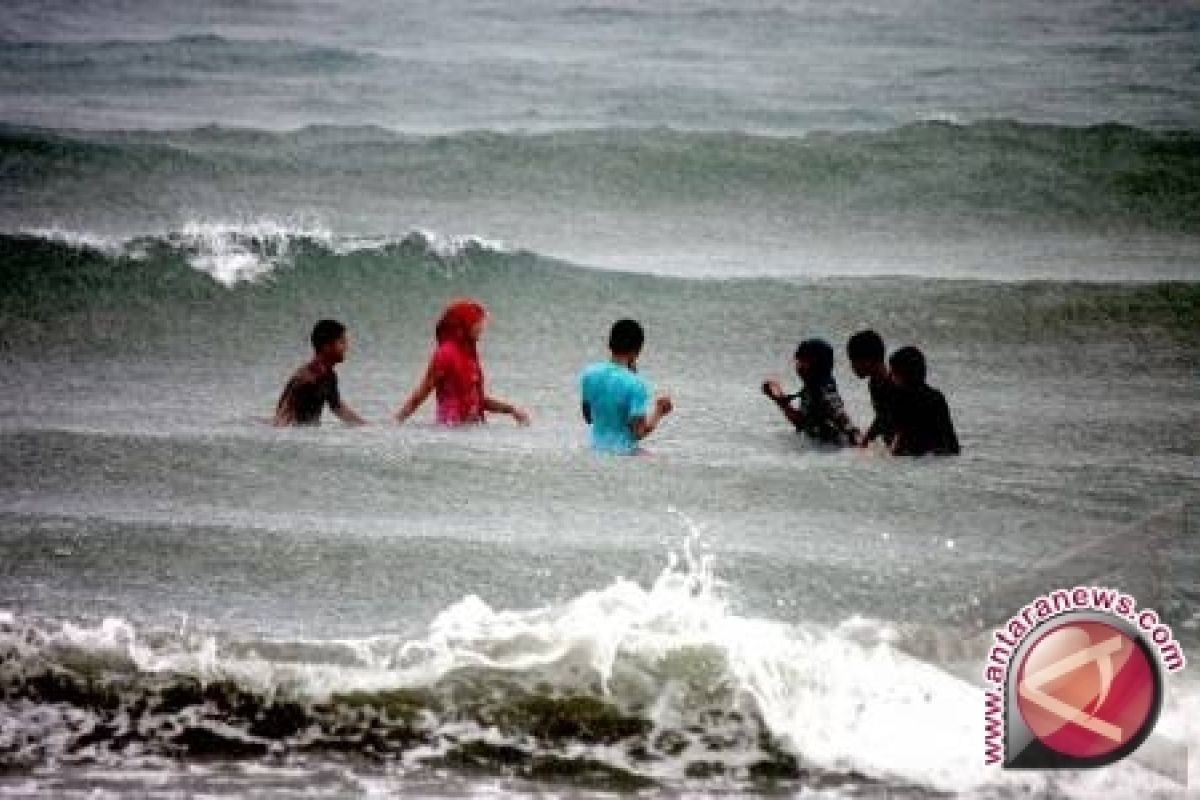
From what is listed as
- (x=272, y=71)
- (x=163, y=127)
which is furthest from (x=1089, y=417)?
(x=272, y=71)

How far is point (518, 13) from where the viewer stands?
14.8m

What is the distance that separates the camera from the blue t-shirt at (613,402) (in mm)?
6094

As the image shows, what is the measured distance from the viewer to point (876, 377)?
6266mm

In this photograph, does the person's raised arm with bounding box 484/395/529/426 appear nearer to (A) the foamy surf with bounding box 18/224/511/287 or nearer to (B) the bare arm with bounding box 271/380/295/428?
(B) the bare arm with bounding box 271/380/295/428

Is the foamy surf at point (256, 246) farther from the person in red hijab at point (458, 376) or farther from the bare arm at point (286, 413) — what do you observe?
the person in red hijab at point (458, 376)

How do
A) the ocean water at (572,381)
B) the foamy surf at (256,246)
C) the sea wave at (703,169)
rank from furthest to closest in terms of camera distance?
the sea wave at (703,169)
the foamy surf at (256,246)
the ocean water at (572,381)

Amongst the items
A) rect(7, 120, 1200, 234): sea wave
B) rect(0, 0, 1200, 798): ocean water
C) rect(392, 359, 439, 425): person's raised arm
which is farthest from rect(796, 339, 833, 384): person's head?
rect(7, 120, 1200, 234): sea wave

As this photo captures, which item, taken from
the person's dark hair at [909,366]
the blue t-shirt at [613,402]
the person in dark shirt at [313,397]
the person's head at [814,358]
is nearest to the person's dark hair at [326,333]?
the person in dark shirt at [313,397]

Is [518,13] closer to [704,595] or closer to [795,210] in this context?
[795,210]

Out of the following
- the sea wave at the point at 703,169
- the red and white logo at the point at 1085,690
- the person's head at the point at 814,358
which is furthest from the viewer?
the sea wave at the point at 703,169

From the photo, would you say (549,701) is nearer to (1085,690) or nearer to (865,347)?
(1085,690)

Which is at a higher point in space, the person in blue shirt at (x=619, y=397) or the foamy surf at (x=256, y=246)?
the foamy surf at (x=256, y=246)

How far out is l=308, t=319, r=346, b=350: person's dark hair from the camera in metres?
6.38

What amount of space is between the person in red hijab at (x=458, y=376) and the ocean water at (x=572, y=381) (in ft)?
0.39
